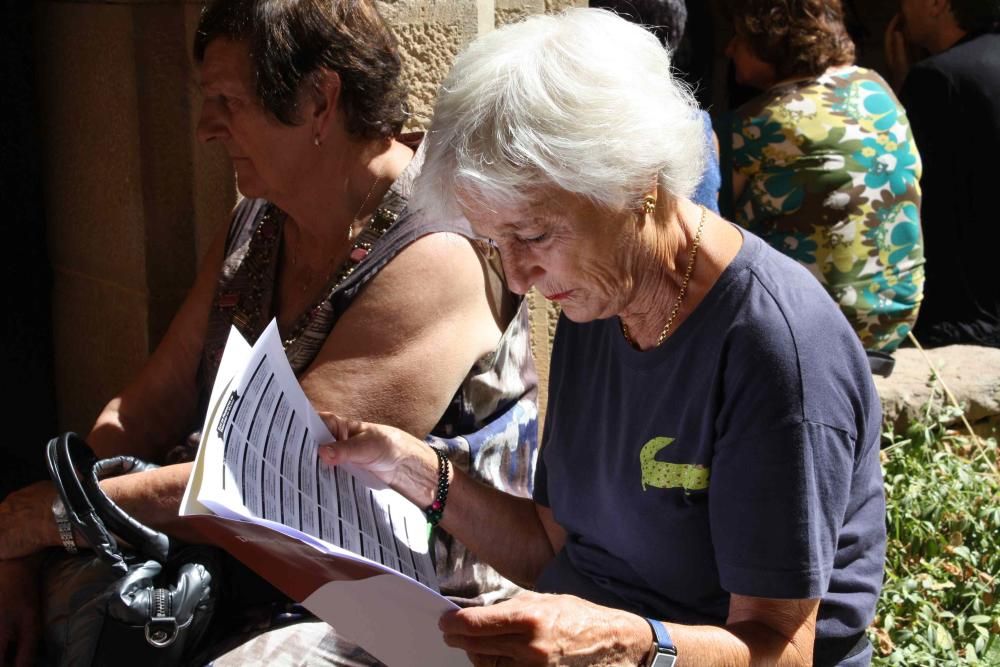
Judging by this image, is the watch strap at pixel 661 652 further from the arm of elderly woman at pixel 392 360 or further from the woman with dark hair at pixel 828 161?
the woman with dark hair at pixel 828 161

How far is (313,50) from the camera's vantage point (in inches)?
86.7

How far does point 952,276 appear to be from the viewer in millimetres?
4516

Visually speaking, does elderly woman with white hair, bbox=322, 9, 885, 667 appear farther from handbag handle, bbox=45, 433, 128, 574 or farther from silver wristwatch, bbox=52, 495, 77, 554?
silver wristwatch, bbox=52, 495, 77, 554

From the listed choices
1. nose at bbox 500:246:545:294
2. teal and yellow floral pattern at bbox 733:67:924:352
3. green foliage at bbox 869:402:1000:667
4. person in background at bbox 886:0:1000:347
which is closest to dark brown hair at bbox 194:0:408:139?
nose at bbox 500:246:545:294

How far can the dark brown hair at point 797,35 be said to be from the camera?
372 centimetres

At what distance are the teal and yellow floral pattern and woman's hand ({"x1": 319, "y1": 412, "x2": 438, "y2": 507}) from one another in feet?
7.09

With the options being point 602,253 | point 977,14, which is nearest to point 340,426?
point 602,253

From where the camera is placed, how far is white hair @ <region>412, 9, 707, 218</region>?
1551mm

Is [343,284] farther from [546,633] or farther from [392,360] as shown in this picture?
[546,633]

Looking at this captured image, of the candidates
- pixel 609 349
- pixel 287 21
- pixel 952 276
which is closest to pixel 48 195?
pixel 287 21

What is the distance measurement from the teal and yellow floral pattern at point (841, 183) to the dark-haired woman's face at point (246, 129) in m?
1.94

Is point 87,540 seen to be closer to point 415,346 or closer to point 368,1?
point 415,346

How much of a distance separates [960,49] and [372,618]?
3.72 meters

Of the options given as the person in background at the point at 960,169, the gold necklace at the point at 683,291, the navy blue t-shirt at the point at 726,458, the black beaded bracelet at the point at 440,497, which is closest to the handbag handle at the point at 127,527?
the black beaded bracelet at the point at 440,497
